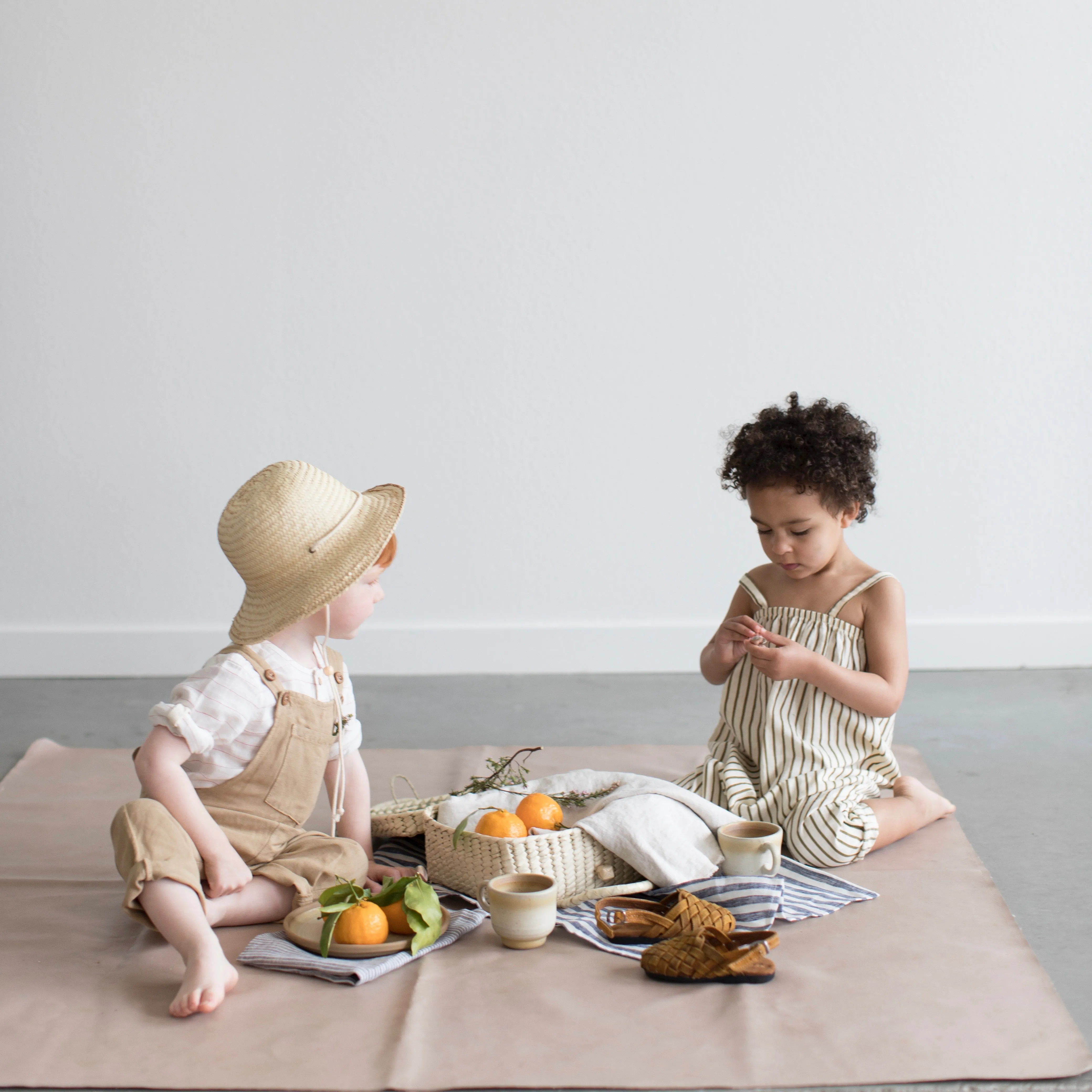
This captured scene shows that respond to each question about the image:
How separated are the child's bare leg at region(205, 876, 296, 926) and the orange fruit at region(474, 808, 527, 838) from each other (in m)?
0.30

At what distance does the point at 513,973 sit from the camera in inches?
62.6

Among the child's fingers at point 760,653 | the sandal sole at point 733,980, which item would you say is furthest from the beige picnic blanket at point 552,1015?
the child's fingers at point 760,653

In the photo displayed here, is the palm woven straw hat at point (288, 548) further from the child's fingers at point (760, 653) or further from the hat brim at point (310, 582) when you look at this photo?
the child's fingers at point (760, 653)

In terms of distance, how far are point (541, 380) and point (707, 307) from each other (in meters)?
0.57

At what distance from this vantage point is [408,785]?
2521 mm

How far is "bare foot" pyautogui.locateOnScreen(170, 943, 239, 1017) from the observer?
147cm

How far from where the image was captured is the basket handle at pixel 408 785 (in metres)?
2.21

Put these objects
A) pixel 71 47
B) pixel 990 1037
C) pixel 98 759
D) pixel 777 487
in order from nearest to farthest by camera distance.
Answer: pixel 990 1037, pixel 777 487, pixel 98 759, pixel 71 47

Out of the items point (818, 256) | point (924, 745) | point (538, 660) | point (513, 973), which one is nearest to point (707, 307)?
point (818, 256)

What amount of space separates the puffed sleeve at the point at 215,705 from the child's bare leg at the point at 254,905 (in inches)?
8.5

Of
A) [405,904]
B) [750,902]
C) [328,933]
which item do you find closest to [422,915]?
[405,904]

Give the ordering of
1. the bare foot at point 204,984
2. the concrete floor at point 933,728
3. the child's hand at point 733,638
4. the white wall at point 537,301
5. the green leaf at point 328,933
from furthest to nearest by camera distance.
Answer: the white wall at point 537,301, the child's hand at point 733,638, the concrete floor at point 933,728, the green leaf at point 328,933, the bare foot at point 204,984

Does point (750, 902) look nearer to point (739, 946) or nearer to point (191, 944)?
point (739, 946)

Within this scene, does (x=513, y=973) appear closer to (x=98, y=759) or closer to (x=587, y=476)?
(x=98, y=759)
